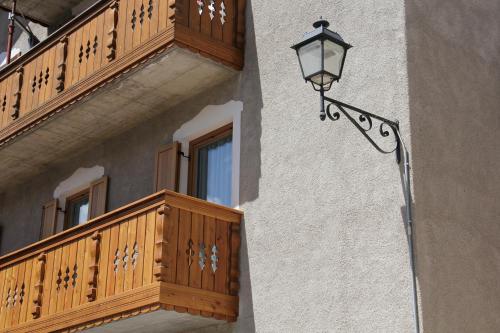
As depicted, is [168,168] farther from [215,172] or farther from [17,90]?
[17,90]

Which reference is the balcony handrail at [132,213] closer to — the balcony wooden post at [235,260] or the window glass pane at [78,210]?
the balcony wooden post at [235,260]

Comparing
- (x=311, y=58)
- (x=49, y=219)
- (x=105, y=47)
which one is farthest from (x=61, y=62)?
(x=311, y=58)

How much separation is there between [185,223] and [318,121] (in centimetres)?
197

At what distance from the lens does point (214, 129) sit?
13125 millimetres

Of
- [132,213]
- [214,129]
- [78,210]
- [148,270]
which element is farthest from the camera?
[78,210]

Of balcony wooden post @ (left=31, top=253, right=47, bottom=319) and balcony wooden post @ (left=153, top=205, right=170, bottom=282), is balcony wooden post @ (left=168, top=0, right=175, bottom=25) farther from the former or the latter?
balcony wooden post @ (left=31, top=253, right=47, bottom=319)

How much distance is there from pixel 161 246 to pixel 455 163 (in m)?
3.44

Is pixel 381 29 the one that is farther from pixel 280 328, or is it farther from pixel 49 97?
pixel 49 97

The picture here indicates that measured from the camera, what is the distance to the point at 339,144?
11039mm

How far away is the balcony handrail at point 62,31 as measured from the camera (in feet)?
46.0

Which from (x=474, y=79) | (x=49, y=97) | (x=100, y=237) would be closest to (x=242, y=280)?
(x=100, y=237)

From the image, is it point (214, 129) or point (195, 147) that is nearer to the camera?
point (214, 129)

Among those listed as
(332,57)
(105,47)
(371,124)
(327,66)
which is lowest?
(371,124)

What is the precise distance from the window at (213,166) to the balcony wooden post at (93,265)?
1.66 m
